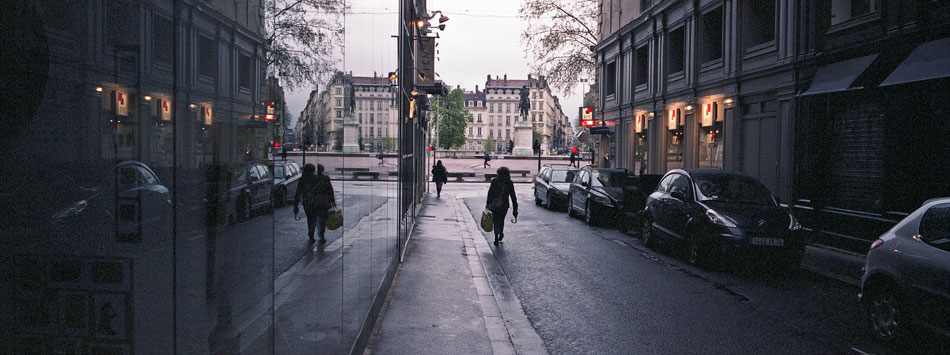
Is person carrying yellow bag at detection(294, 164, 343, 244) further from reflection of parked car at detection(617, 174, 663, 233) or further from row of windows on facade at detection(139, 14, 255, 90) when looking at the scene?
reflection of parked car at detection(617, 174, 663, 233)

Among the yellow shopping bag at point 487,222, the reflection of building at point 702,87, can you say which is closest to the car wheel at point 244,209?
the yellow shopping bag at point 487,222

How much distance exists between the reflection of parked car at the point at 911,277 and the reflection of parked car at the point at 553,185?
16.1 m

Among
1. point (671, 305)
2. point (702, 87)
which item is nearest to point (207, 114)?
point (671, 305)

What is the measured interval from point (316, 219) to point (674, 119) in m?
23.5

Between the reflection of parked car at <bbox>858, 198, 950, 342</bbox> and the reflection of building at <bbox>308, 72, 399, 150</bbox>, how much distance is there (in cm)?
475

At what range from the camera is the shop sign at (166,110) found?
155cm

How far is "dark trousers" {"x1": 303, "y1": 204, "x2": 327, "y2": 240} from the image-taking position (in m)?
3.17

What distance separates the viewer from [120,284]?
1.47 meters

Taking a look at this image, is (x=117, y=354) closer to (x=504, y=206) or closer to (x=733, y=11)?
(x=504, y=206)

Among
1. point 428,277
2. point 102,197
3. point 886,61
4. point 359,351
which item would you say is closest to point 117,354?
point 102,197

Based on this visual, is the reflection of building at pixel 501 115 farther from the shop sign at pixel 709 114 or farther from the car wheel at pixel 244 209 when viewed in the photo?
the car wheel at pixel 244 209

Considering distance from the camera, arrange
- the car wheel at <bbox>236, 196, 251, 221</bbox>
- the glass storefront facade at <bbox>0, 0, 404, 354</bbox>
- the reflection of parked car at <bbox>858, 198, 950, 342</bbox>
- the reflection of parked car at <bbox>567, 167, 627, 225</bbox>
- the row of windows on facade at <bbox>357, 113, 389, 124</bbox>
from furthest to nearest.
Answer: the reflection of parked car at <bbox>567, 167, 627, 225</bbox> → the reflection of parked car at <bbox>858, 198, 950, 342</bbox> → the row of windows on facade at <bbox>357, 113, 389, 124</bbox> → the car wheel at <bbox>236, 196, 251, 221</bbox> → the glass storefront facade at <bbox>0, 0, 404, 354</bbox>

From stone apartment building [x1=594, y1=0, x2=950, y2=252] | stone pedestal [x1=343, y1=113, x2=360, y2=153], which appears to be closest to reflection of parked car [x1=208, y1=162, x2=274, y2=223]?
stone pedestal [x1=343, y1=113, x2=360, y2=153]

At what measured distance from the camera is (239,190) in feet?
6.86
